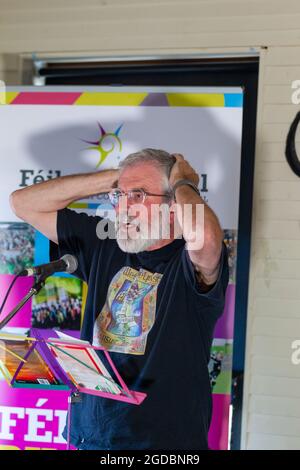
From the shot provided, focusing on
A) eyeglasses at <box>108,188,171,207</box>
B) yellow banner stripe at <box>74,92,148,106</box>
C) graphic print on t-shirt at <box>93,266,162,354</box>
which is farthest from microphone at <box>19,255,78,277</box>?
yellow banner stripe at <box>74,92,148,106</box>

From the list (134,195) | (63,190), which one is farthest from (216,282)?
(63,190)

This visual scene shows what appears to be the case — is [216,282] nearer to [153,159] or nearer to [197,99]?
[153,159]

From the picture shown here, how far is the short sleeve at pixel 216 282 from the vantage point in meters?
2.28

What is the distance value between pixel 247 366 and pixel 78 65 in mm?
1749

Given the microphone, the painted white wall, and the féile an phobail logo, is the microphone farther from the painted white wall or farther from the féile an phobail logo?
the painted white wall

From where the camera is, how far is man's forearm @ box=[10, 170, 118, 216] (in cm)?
244

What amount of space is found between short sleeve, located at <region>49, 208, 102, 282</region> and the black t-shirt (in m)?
0.20

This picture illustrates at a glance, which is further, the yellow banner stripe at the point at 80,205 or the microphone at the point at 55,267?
the yellow banner stripe at the point at 80,205

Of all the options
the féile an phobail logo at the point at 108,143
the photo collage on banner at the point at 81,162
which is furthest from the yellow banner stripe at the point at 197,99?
the féile an phobail logo at the point at 108,143

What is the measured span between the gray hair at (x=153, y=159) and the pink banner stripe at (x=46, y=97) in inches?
14.3

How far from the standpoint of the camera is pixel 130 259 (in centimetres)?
243

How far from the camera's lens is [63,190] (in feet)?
8.07

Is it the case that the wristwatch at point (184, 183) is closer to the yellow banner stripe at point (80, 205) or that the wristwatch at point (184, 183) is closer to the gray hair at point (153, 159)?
the gray hair at point (153, 159)

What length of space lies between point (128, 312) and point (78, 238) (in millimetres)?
391
